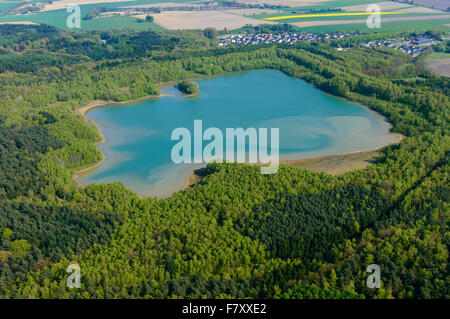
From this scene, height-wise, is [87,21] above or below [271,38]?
above

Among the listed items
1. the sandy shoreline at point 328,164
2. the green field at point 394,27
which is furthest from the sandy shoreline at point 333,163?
the green field at point 394,27

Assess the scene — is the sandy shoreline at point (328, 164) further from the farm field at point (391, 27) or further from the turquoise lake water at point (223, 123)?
the farm field at point (391, 27)

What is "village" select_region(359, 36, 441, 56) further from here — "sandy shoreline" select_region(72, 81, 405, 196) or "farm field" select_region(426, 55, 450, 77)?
"sandy shoreline" select_region(72, 81, 405, 196)

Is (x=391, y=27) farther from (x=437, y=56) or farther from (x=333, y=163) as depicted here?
(x=333, y=163)

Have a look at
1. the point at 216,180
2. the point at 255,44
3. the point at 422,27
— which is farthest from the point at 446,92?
the point at 422,27

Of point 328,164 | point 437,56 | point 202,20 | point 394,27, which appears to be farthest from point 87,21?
point 328,164

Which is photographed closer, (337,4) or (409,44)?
(409,44)
